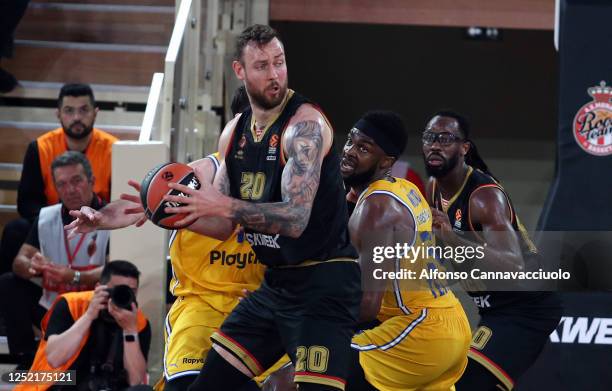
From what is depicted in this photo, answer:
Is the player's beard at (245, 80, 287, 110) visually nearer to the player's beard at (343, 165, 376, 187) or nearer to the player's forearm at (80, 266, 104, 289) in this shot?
the player's beard at (343, 165, 376, 187)

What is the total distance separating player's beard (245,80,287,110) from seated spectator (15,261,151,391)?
1.78 metres

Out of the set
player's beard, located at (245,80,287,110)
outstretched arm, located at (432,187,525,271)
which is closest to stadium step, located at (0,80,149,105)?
outstretched arm, located at (432,187,525,271)

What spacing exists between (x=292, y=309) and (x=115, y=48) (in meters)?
5.01

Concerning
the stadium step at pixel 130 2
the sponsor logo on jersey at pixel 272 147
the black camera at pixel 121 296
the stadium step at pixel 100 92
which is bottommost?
the black camera at pixel 121 296

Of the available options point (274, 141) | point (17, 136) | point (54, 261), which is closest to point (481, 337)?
point (274, 141)

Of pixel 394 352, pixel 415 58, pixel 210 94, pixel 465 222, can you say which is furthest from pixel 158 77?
pixel 415 58

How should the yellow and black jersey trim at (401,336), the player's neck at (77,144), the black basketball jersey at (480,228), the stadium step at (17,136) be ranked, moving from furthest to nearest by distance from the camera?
1. the stadium step at (17,136)
2. the player's neck at (77,144)
3. the black basketball jersey at (480,228)
4. the yellow and black jersey trim at (401,336)

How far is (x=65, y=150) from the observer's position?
7.25m

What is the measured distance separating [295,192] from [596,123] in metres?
3.28

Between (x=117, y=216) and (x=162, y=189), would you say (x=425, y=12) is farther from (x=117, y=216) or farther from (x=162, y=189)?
(x=162, y=189)

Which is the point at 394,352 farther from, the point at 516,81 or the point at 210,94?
the point at 516,81

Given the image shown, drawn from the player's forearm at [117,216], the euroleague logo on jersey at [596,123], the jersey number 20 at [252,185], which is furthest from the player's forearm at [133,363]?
the euroleague logo on jersey at [596,123]

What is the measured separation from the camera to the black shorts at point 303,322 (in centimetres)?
433

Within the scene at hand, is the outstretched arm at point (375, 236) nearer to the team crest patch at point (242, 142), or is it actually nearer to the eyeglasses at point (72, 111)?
the team crest patch at point (242, 142)
